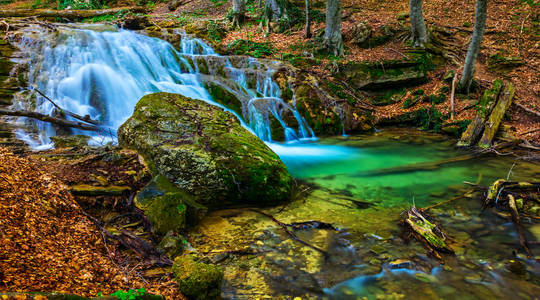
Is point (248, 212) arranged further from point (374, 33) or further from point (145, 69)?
point (374, 33)

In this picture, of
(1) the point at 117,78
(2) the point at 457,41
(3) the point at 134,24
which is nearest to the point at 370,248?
(1) the point at 117,78

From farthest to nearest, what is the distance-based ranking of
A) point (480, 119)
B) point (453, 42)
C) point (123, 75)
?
point (453, 42)
point (123, 75)
point (480, 119)

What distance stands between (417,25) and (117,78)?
41.4 feet

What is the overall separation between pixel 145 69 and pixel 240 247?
9565 mm

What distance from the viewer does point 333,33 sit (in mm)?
13805

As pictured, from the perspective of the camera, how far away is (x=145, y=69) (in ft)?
35.9

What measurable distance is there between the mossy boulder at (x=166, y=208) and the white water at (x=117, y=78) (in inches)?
141

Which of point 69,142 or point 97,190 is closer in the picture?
point 97,190

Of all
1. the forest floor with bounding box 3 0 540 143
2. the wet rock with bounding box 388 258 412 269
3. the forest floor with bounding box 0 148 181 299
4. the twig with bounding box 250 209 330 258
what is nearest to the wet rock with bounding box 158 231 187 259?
the forest floor with bounding box 0 148 181 299

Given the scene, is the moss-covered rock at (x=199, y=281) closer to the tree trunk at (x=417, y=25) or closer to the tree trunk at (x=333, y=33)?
the tree trunk at (x=333, y=33)

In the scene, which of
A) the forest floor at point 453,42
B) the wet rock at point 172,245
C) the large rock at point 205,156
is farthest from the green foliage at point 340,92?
the wet rock at point 172,245

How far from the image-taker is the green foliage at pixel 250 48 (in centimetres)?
1359

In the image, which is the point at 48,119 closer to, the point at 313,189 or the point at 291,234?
the point at 313,189

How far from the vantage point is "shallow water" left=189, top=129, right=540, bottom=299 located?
3.02 m
